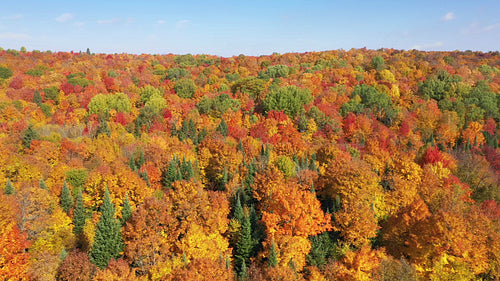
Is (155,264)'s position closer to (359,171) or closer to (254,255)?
(254,255)

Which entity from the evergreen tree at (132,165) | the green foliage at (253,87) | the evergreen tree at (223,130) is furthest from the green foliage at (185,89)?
the evergreen tree at (132,165)

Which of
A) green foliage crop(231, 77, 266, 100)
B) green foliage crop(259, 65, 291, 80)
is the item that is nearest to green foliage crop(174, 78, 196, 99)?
green foliage crop(231, 77, 266, 100)

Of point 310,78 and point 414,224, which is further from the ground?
point 310,78

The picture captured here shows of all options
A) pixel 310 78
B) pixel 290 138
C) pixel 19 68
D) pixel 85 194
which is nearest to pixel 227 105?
pixel 290 138

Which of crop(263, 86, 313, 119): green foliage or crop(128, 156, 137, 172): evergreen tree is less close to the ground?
crop(263, 86, 313, 119): green foliage

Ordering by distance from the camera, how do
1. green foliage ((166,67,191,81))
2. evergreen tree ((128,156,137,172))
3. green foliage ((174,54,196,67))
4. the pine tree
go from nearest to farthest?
1. the pine tree
2. evergreen tree ((128,156,137,172))
3. green foliage ((166,67,191,81))
4. green foliage ((174,54,196,67))

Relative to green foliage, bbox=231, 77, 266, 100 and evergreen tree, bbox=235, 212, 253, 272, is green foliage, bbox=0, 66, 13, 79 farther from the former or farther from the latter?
evergreen tree, bbox=235, 212, 253, 272
